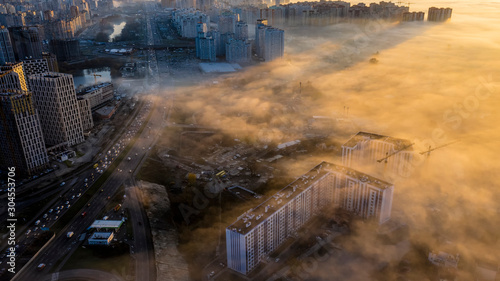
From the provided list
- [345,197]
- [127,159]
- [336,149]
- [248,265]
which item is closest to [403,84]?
[336,149]

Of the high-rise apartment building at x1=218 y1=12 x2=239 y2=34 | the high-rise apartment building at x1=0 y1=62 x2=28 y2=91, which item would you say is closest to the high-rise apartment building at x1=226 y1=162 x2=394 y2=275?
the high-rise apartment building at x1=0 y1=62 x2=28 y2=91

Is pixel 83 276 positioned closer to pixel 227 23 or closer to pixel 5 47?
pixel 5 47

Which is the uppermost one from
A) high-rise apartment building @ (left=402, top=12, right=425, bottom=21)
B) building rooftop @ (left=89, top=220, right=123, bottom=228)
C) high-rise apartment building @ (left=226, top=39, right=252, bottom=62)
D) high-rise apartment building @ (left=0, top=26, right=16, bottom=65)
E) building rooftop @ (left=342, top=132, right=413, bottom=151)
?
high-rise apartment building @ (left=402, top=12, right=425, bottom=21)

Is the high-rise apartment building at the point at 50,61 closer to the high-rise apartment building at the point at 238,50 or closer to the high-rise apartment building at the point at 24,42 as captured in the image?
the high-rise apartment building at the point at 24,42

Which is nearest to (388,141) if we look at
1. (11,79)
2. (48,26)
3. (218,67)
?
(11,79)

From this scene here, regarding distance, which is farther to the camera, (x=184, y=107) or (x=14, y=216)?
(x=184, y=107)

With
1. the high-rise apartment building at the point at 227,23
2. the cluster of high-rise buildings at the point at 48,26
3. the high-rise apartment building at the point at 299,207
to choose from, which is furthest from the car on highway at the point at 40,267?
the high-rise apartment building at the point at 227,23

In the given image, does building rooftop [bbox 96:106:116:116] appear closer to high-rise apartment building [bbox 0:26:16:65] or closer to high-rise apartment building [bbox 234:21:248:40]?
high-rise apartment building [bbox 0:26:16:65]

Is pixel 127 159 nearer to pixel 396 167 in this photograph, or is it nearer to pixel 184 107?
pixel 184 107
